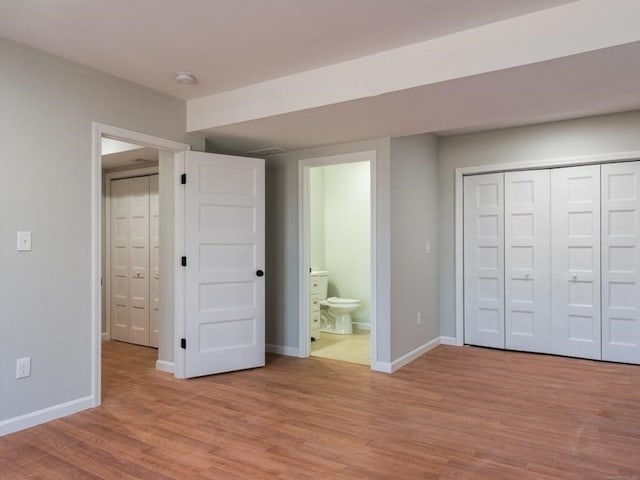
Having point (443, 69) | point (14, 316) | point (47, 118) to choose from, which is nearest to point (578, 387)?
point (443, 69)

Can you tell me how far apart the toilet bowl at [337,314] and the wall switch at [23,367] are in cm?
346

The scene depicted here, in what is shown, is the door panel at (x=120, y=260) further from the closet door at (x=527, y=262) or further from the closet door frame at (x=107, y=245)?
the closet door at (x=527, y=262)

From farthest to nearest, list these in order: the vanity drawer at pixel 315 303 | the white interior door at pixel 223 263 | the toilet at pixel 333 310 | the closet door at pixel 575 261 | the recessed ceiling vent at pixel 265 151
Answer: the toilet at pixel 333 310 < the vanity drawer at pixel 315 303 < the recessed ceiling vent at pixel 265 151 < the closet door at pixel 575 261 < the white interior door at pixel 223 263

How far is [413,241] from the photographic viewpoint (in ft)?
14.7

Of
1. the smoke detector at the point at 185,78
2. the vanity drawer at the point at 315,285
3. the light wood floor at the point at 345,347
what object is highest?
the smoke detector at the point at 185,78

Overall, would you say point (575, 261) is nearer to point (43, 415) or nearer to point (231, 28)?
point (231, 28)

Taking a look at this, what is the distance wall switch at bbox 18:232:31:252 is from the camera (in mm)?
2705

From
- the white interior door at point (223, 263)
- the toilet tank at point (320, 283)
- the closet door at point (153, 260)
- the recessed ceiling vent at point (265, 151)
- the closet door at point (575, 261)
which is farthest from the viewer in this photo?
the toilet tank at point (320, 283)

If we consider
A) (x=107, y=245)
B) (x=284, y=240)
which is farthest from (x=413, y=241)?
(x=107, y=245)

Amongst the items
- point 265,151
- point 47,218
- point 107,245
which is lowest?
point 107,245

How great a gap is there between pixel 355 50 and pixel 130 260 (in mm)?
3869

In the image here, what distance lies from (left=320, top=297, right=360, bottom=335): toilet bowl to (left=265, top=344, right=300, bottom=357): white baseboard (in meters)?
1.11

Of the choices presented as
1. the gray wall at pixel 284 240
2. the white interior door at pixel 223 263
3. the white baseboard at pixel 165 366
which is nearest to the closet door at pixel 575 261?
the gray wall at pixel 284 240

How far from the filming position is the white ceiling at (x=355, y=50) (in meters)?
2.25
